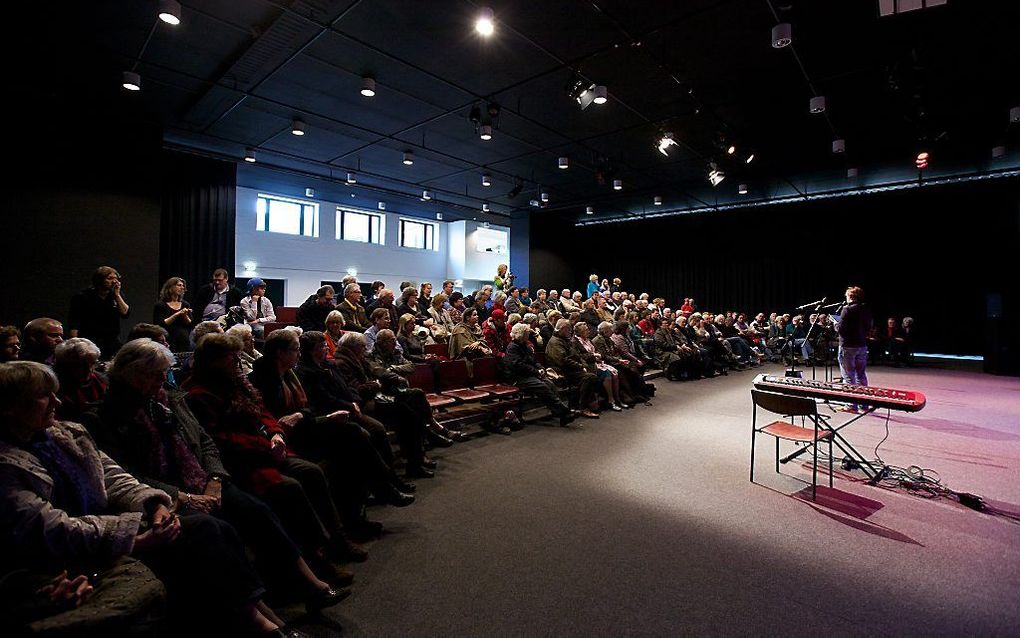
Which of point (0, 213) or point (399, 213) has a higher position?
point (399, 213)

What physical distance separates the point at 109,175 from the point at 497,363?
6.41m

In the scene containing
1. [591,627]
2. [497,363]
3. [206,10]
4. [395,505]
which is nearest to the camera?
[591,627]

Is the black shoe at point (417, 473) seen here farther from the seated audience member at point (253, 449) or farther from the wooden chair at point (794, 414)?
the wooden chair at point (794, 414)

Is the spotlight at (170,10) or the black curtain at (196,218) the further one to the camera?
the black curtain at (196,218)

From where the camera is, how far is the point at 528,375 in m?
5.44

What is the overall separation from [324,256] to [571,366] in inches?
386

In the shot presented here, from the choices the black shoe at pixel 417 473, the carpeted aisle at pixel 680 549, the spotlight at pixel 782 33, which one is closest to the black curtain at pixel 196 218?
the carpeted aisle at pixel 680 549

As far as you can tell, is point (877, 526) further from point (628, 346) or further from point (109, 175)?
point (109, 175)

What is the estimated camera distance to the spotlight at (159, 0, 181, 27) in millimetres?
3780

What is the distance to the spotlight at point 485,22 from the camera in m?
4.03

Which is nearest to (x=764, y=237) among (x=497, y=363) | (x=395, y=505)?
(x=497, y=363)

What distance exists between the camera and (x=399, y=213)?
14.2 metres

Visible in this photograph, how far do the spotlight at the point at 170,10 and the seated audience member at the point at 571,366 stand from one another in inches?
200

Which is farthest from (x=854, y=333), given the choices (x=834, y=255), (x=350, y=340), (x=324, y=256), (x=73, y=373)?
(x=324, y=256)
